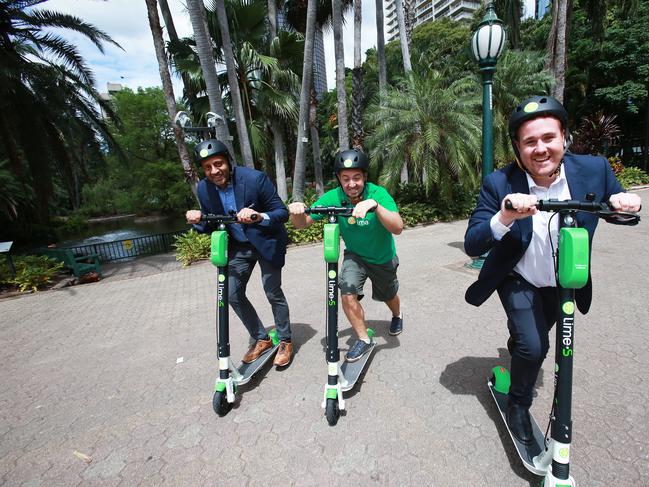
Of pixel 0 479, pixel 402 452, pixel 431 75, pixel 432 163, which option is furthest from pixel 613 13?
pixel 0 479

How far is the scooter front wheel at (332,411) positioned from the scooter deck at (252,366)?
81cm

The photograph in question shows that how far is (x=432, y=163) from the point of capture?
31.6 feet

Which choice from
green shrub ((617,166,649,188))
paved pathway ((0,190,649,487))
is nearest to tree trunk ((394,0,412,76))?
paved pathway ((0,190,649,487))

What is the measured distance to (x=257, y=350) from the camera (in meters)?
3.22

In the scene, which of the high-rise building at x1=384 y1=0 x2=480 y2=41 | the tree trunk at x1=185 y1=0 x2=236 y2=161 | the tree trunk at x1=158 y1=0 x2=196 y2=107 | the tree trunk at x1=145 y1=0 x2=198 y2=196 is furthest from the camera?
the high-rise building at x1=384 y1=0 x2=480 y2=41

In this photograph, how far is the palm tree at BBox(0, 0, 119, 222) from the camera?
10688 mm

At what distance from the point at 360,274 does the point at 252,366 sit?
1256mm

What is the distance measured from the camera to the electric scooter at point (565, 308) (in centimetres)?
154

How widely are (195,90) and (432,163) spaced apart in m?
8.04

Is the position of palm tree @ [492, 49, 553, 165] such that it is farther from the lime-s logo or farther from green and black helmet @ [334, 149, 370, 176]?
the lime-s logo

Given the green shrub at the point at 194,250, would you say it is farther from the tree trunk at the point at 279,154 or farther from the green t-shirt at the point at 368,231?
the green t-shirt at the point at 368,231

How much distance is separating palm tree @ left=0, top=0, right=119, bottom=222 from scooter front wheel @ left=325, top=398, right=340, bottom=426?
→ 12.8 meters

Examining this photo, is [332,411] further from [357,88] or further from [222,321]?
[357,88]

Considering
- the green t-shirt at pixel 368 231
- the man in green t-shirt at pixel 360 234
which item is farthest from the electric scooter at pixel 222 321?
the green t-shirt at pixel 368 231
